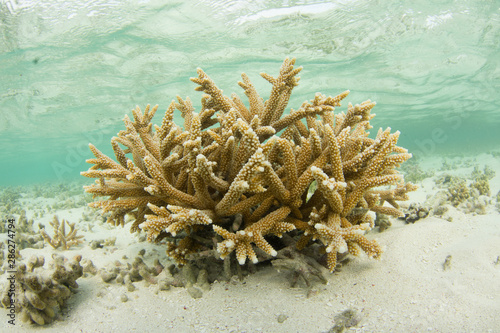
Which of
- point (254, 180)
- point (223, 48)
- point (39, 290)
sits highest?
point (223, 48)

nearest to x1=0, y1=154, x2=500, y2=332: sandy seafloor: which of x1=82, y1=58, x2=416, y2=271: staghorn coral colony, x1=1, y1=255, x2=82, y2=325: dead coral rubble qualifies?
x1=1, y1=255, x2=82, y2=325: dead coral rubble

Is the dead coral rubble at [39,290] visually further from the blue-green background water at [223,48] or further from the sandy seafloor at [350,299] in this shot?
the blue-green background water at [223,48]

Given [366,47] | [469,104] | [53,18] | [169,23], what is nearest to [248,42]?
[169,23]

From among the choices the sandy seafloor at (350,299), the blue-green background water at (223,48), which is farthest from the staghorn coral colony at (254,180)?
the blue-green background water at (223,48)

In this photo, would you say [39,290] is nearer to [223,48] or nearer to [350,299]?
[350,299]

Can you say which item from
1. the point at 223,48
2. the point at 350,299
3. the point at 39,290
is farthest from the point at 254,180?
the point at 223,48

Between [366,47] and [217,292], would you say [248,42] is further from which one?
[217,292]

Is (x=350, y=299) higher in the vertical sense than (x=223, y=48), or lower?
lower
